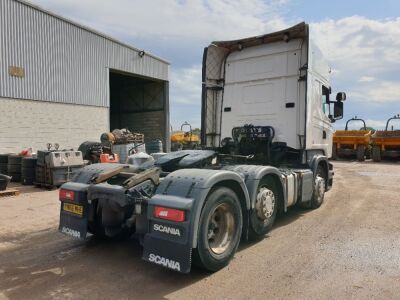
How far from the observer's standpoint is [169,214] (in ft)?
12.5

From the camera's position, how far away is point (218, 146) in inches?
322

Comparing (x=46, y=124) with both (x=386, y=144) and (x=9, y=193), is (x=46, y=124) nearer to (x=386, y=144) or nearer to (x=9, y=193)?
(x=9, y=193)

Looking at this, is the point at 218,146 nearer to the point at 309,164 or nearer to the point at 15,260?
the point at 309,164

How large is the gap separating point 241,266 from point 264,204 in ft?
3.85

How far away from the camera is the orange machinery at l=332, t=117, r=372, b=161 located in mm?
20922

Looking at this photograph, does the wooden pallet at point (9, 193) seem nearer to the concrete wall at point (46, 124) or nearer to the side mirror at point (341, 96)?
the concrete wall at point (46, 124)

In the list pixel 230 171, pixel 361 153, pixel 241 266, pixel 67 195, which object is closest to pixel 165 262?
pixel 241 266

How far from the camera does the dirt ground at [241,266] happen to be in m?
3.75

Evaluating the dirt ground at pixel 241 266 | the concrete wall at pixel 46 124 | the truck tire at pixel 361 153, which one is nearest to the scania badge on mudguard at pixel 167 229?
the dirt ground at pixel 241 266

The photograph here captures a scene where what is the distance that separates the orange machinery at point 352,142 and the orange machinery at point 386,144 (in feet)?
2.00

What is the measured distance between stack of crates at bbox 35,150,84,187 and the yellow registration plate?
20.3 feet

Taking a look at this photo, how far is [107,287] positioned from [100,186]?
4.28ft

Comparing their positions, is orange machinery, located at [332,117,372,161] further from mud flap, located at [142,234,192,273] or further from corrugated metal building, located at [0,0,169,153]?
mud flap, located at [142,234,192,273]

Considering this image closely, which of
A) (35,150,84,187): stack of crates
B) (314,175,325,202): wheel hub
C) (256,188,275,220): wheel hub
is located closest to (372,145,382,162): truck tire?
(314,175,325,202): wheel hub
